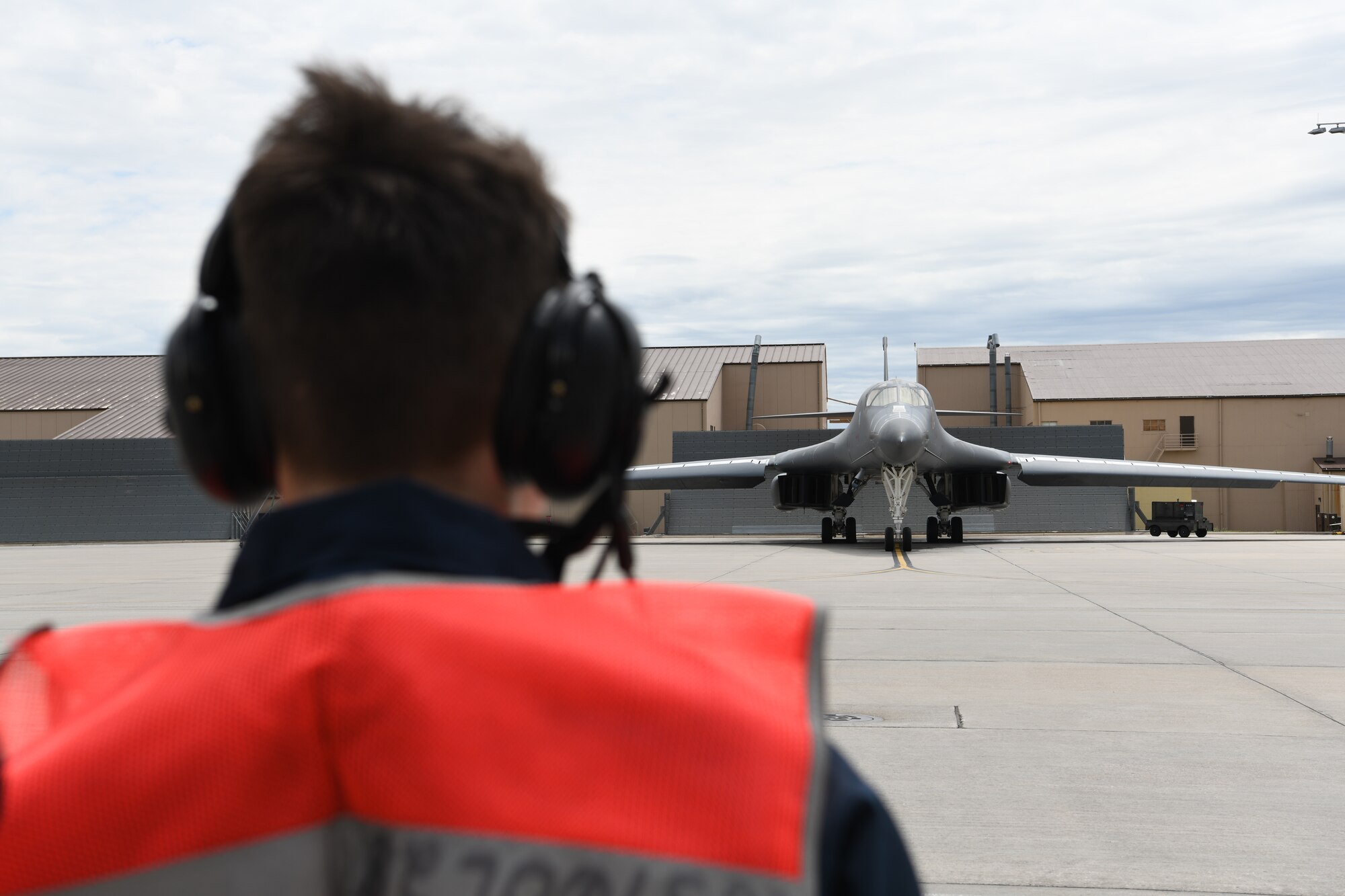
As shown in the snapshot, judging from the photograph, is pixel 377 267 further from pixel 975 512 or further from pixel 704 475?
pixel 975 512

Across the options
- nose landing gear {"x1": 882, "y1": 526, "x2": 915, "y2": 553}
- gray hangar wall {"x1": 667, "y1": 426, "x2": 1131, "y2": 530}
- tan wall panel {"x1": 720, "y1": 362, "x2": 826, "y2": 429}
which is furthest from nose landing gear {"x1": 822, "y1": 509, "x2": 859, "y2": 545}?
tan wall panel {"x1": 720, "y1": 362, "x2": 826, "y2": 429}

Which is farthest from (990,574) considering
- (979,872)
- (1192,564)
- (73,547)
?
(73,547)

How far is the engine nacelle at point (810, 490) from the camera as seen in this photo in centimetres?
2783

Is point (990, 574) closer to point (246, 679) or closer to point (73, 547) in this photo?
point (246, 679)

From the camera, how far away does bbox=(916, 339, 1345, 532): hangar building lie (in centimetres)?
4319

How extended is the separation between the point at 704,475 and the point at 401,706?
30.1 meters

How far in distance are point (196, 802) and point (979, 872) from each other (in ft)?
11.3

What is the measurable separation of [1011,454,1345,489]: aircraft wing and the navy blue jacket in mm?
29114

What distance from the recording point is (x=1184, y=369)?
47594 mm

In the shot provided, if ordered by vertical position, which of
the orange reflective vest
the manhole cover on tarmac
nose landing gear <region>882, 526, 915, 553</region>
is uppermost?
the orange reflective vest

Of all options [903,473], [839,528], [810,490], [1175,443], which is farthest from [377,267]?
[1175,443]

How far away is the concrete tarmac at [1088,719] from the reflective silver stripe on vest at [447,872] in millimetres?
239

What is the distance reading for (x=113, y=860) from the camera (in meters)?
0.86

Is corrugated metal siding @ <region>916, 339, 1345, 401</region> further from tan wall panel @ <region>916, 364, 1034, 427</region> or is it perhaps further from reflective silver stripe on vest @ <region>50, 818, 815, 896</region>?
reflective silver stripe on vest @ <region>50, 818, 815, 896</region>
